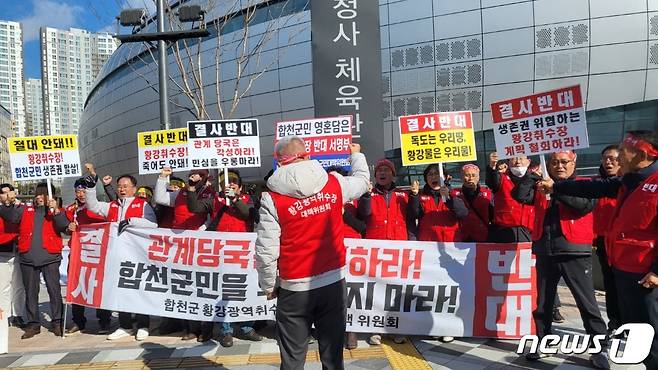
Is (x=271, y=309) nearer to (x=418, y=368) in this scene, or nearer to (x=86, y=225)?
(x=418, y=368)

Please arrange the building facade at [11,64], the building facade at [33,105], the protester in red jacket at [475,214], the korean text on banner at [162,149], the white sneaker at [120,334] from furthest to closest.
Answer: the building facade at [33,105] < the building facade at [11,64] < the korean text on banner at [162,149] < the white sneaker at [120,334] < the protester in red jacket at [475,214]

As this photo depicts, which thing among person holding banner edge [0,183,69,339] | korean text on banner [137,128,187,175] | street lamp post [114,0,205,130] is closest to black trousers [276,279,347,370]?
korean text on banner [137,128,187,175]

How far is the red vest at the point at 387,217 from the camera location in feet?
15.6

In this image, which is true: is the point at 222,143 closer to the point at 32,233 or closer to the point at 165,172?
the point at 165,172

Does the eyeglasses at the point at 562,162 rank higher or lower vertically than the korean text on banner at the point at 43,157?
lower

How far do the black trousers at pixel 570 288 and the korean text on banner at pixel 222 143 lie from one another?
3.37 meters

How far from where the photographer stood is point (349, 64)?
6254 millimetres

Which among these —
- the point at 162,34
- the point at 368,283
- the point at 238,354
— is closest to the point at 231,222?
the point at 238,354

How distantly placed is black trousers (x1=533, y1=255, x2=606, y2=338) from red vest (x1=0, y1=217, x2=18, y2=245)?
6.27m

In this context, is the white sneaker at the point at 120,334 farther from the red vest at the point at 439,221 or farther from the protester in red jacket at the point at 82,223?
the red vest at the point at 439,221

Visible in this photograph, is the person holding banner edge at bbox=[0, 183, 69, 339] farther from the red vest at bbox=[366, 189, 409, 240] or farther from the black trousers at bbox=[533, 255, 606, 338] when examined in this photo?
the black trousers at bbox=[533, 255, 606, 338]

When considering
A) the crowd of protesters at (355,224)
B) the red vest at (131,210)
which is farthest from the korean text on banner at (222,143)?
the red vest at (131,210)

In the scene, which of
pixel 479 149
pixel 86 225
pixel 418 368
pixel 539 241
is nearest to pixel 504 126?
pixel 539 241

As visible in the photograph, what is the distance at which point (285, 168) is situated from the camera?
9.08ft
